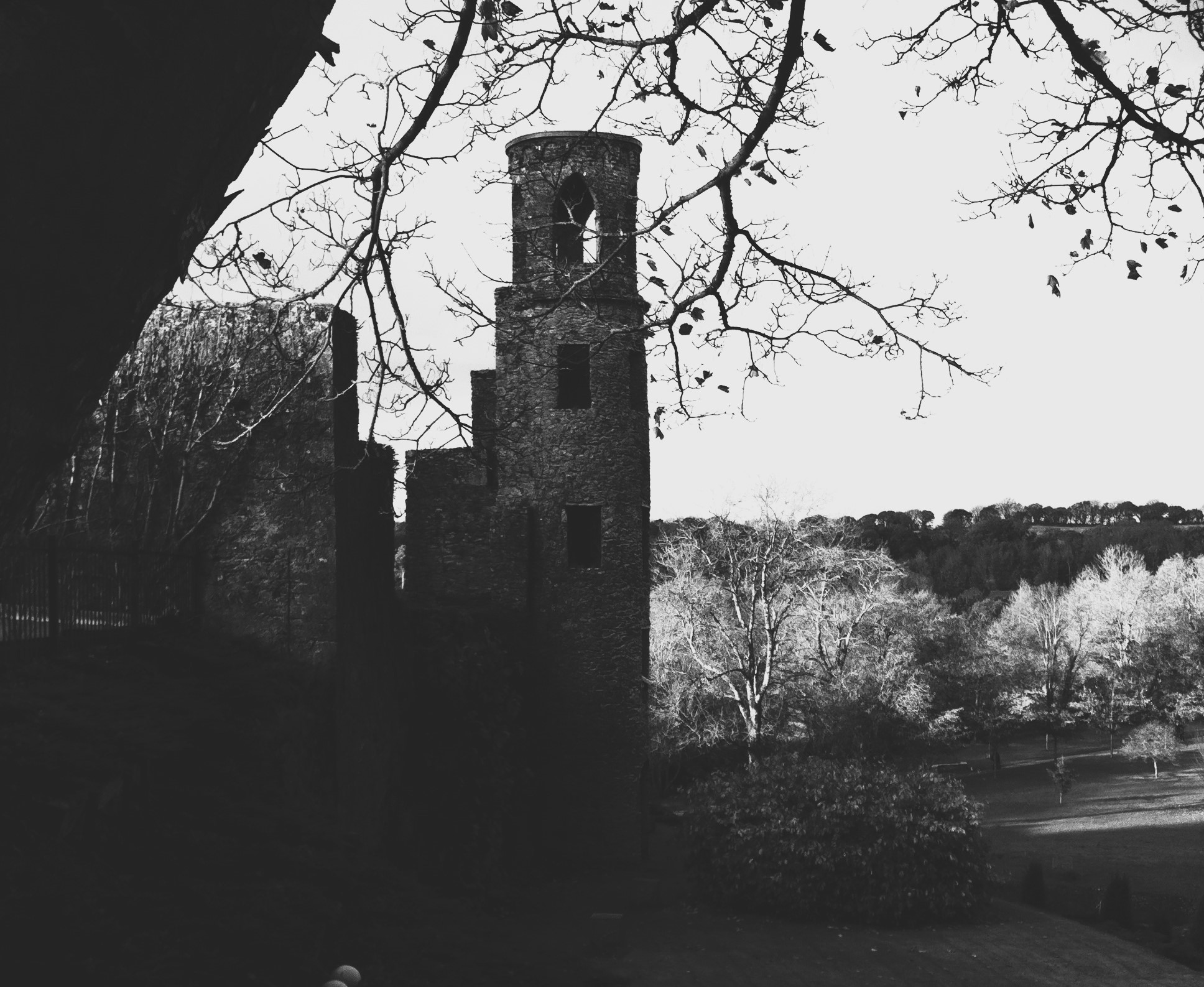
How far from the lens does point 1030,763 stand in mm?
48281

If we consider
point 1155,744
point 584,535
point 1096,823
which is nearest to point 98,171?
point 584,535

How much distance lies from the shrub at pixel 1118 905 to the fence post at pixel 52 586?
17264mm

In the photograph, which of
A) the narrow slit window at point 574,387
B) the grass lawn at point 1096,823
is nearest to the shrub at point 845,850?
the grass lawn at point 1096,823

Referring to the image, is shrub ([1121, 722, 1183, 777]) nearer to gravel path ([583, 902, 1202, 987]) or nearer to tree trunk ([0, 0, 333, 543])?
gravel path ([583, 902, 1202, 987])

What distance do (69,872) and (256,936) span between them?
863mm

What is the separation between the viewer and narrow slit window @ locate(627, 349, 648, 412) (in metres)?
21.5

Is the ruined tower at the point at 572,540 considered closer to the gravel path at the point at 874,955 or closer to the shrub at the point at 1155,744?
the gravel path at the point at 874,955

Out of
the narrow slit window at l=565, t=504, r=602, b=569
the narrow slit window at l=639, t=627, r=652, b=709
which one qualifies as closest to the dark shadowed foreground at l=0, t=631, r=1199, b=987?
the narrow slit window at l=639, t=627, r=652, b=709

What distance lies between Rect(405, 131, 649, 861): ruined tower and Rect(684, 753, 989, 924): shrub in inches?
82.9

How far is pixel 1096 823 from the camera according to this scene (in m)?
34.1

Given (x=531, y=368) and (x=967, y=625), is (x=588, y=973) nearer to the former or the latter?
(x=531, y=368)

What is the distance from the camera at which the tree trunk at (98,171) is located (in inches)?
63.2

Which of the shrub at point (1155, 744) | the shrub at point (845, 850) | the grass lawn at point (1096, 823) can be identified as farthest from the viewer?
the shrub at point (1155, 744)

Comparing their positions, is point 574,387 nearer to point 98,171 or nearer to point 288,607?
point 288,607
